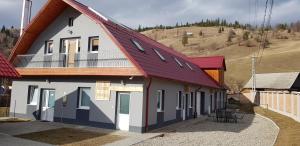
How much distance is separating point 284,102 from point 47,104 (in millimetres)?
20209

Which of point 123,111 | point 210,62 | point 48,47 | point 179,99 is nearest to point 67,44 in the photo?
point 48,47

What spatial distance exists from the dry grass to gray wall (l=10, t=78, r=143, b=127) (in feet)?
5.47

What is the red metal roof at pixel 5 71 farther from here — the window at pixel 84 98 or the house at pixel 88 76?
the window at pixel 84 98

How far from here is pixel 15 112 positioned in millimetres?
19281

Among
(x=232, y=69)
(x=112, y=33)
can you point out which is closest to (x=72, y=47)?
(x=112, y=33)

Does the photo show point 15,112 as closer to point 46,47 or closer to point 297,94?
point 46,47

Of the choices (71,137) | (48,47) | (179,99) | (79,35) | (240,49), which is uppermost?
(240,49)

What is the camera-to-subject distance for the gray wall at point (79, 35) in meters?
16.1

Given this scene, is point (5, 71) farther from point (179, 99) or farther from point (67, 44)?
point (179, 99)

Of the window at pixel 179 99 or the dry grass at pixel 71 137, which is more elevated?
→ the window at pixel 179 99

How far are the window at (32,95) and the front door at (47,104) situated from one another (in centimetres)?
73

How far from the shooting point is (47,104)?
18359mm

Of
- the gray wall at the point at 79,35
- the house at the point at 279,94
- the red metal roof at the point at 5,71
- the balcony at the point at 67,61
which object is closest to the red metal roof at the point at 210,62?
the house at the point at 279,94

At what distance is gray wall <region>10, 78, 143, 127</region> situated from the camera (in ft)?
49.7
